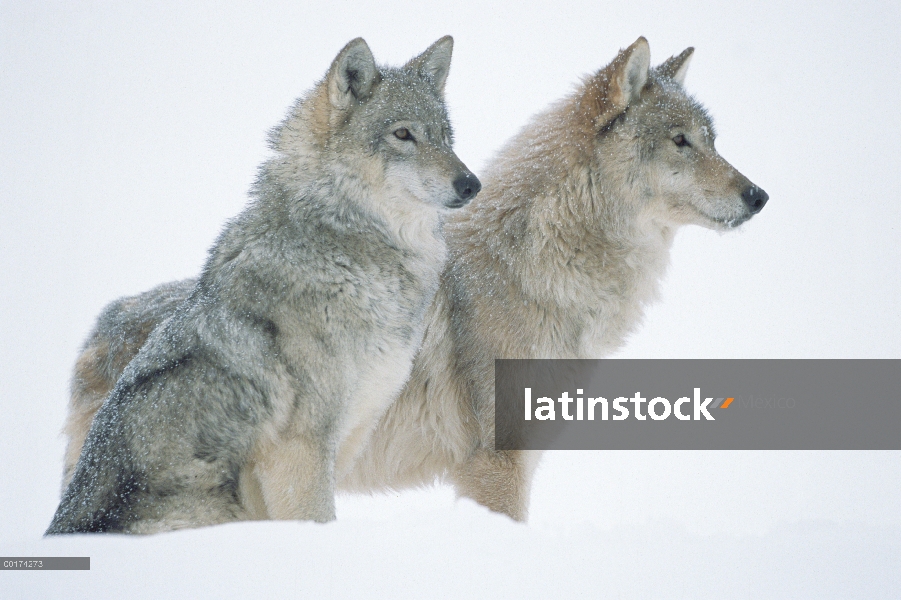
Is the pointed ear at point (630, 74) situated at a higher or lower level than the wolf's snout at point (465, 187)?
higher

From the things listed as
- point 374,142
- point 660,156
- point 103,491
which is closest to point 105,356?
point 103,491

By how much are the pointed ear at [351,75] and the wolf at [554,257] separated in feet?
4.13

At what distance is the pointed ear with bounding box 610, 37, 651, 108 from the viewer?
181 inches

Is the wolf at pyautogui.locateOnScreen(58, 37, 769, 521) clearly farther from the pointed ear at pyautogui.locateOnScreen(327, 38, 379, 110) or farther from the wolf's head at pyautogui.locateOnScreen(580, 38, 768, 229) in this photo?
the pointed ear at pyautogui.locateOnScreen(327, 38, 379, 110)

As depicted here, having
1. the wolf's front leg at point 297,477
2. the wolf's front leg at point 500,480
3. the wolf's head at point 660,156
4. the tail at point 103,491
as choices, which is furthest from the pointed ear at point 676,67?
the tail at point 103,491

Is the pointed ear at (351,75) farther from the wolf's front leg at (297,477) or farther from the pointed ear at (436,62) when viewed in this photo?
the wolf's front leg at (297,477)

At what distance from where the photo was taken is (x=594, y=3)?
1133 inches

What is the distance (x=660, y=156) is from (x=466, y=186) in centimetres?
148

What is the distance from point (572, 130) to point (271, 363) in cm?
241

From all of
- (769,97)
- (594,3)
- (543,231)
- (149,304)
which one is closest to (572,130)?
(543,231)

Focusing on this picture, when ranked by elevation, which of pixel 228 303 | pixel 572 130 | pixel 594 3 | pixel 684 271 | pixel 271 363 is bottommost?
pixel 271 363

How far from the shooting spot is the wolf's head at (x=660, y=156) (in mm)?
4707

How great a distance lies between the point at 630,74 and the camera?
4684 millimetres

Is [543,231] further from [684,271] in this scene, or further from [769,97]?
[769,97]
